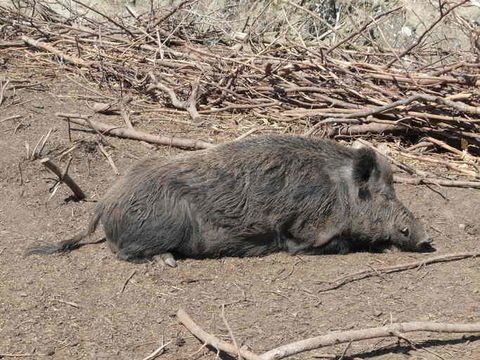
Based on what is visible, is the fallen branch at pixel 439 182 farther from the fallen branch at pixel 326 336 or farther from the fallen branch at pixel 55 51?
the fallen branch at pixel 55 51

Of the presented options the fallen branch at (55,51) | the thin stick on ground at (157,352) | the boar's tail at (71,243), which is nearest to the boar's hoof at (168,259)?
the boar's tail at (71,243)

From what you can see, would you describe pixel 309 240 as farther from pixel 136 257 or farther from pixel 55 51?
pixel 55 51

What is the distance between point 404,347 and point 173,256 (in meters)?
1.78

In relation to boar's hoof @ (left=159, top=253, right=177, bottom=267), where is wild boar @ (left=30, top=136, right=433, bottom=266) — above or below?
above

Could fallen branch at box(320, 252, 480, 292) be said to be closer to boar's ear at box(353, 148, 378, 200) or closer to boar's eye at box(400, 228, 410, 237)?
boar's eye at box(400, 228, 410, 237)

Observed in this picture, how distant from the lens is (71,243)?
17.0 ft

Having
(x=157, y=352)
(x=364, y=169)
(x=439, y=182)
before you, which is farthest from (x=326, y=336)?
(x=439, y=182)

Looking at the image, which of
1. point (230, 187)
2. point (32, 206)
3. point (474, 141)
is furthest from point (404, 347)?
point (474, 141)

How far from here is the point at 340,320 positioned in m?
4.42

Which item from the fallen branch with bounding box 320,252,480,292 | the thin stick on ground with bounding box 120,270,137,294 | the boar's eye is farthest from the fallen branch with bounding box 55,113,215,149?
the fallen branch with bounding box 320,252,480,292

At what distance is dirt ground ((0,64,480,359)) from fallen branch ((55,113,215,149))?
570 millimetres

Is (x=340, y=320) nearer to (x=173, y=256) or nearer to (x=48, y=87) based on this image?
(x=173, y=256)

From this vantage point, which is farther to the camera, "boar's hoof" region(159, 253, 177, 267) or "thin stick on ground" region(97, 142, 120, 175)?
"thin stick on ground" region(97, 142, 120, 175)

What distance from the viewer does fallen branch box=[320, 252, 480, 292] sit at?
4.90 m
